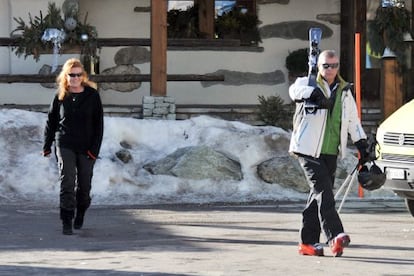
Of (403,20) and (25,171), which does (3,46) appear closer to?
(25,171)

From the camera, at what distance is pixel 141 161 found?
13562 millimetres

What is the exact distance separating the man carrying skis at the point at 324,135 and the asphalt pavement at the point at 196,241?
0.35 meters

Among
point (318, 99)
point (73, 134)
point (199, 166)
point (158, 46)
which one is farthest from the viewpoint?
point (158, 46)

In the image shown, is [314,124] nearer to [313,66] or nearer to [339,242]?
[313,66]

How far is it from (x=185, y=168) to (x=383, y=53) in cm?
Result: 591

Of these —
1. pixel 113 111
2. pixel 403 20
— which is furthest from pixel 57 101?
pixel 403 20

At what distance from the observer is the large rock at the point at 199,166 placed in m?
13.1

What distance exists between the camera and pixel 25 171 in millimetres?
12859

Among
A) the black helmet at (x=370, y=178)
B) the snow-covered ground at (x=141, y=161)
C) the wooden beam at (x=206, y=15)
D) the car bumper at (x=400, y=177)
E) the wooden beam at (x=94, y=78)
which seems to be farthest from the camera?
the wooden beam at (x=206, y=15)

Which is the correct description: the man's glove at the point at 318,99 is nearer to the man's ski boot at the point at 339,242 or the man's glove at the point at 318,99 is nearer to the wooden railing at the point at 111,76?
the man's ski boot at the point at 339,242

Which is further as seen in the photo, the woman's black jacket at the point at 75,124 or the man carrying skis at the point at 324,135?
the woman's black jacket at the point at 75,124

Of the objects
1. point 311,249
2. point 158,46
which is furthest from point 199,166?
point 311,249

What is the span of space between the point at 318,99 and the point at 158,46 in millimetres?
7390

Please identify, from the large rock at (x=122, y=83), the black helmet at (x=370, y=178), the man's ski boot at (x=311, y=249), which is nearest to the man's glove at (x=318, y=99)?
the black helmet at (x=370, y=178)
